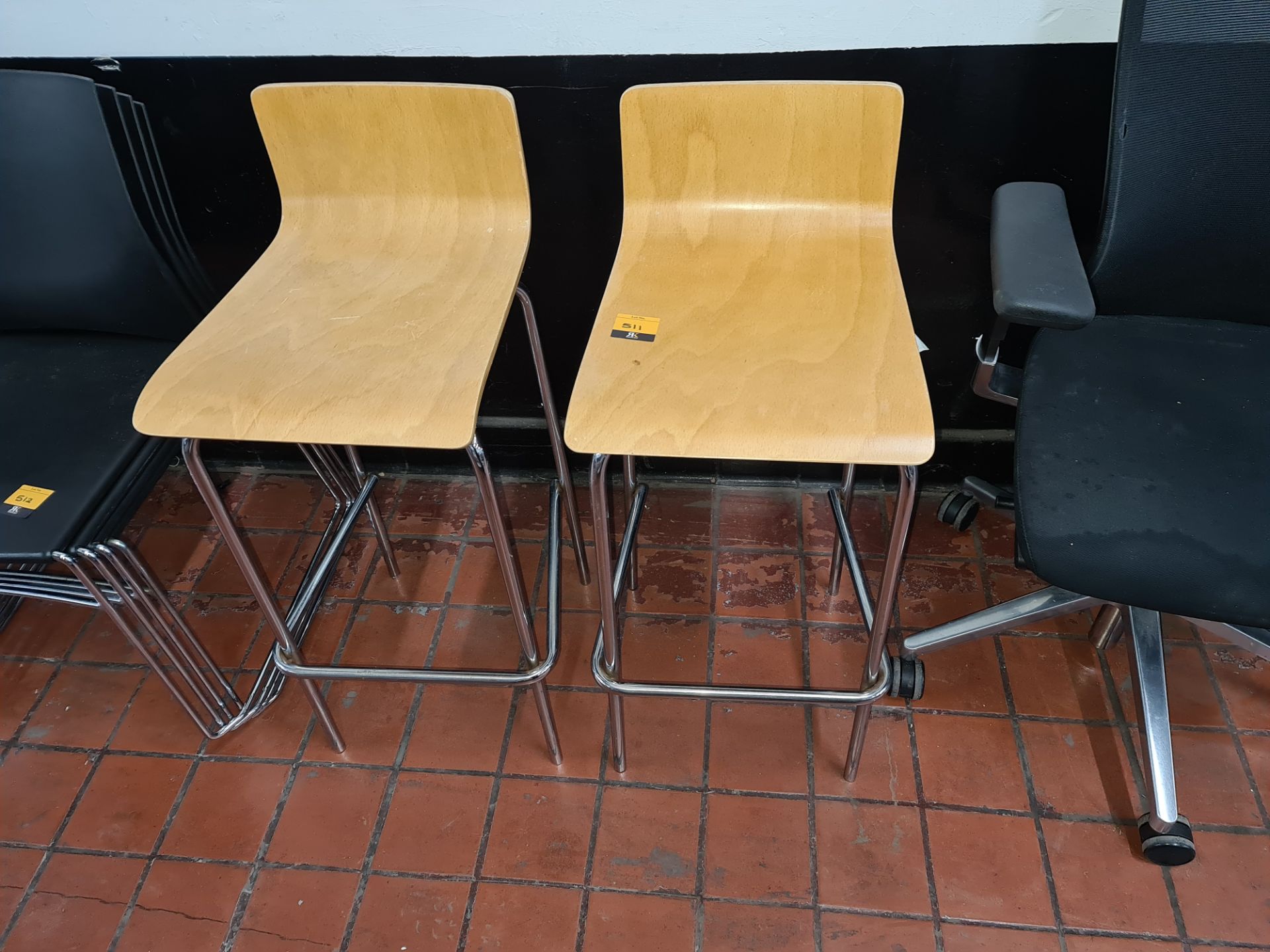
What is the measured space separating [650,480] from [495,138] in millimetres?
870

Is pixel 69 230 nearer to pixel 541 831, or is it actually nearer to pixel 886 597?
pixel 541 831

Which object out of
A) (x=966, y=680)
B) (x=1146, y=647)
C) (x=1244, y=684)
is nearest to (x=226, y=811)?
(x=966, y=680)

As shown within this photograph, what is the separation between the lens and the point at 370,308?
1168 mm

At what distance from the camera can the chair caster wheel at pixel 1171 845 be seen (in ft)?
3.98

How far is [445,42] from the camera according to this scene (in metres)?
1.32

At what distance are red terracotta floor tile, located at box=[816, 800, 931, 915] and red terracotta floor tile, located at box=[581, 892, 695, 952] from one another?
0.21m

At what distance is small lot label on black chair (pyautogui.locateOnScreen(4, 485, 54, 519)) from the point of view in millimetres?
1166

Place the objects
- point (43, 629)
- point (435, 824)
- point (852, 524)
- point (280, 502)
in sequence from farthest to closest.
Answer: point (280, 502) < point (852, 524) < point (43, 629) < point (435, 824)

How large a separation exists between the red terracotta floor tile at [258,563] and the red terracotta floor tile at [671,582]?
25.8 inches

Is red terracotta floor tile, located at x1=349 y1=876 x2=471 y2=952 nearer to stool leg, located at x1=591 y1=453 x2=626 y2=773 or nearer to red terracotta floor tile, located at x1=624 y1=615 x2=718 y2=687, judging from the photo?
stool leg, located at x1=591 y1=453 x2=626 y2=773

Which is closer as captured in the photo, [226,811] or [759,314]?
[759,314]

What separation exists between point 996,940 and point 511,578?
85 centimetres

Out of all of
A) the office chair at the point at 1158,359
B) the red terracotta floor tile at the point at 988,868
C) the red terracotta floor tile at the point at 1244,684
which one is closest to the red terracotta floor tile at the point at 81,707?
the red terracotta floor tile at the point at 988,868

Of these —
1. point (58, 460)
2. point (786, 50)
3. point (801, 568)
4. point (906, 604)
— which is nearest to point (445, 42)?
point (786, 50)
